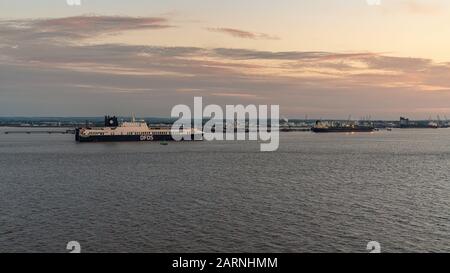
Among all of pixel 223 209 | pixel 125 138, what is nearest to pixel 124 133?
pixel 125 138

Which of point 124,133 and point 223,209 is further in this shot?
point 124,133

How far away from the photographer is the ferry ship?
Result: 10381 centimetres

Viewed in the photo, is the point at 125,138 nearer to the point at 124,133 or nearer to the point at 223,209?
the point at 124,133

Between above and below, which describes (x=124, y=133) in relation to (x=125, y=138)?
above

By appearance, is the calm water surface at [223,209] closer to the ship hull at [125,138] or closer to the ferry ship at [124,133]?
the ship hull at [125,138]

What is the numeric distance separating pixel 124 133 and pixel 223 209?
262 ft

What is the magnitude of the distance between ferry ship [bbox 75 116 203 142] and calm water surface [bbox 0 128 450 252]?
2017 inches

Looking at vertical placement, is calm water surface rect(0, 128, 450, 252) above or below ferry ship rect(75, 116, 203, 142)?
below

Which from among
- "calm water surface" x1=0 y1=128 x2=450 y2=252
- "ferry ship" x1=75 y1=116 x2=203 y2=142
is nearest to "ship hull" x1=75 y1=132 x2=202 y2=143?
"ferry ship" x1=75 y1=116 x2=203 y2=142

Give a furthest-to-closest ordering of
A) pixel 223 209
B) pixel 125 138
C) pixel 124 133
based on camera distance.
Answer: pixel 124 133, pixel 125 138, pixel 223 209

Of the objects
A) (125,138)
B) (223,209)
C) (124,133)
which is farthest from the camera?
(124,133)

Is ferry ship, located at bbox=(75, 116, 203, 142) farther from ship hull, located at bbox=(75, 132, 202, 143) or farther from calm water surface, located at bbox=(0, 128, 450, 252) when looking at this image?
calm water surface, located at bbox=(0, 128, 450, 252)

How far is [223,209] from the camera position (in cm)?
2917
